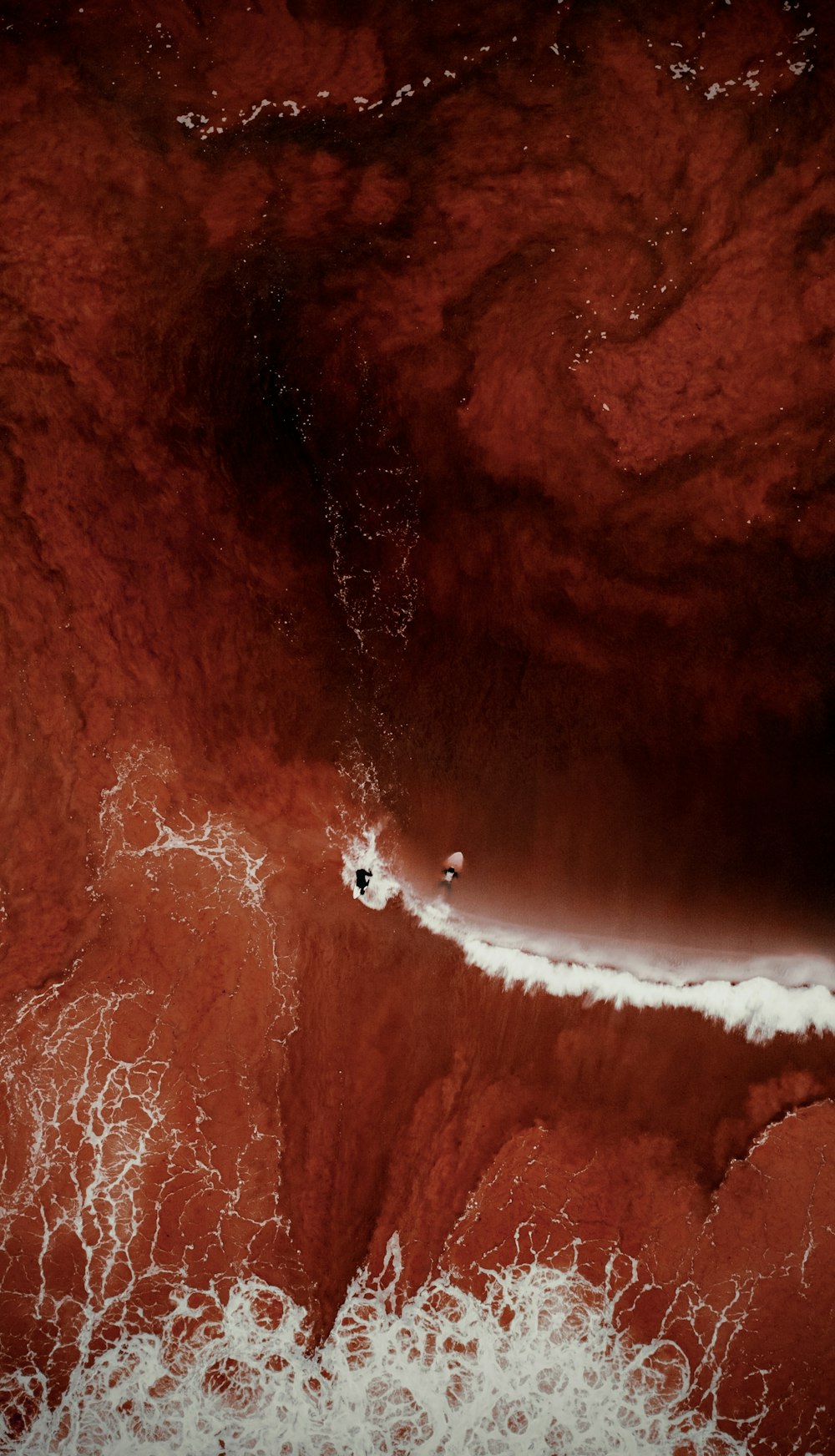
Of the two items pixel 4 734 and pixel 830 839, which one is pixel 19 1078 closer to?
pixel 4 734

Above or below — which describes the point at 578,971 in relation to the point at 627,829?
below

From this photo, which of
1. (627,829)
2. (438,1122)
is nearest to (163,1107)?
(438,1122)

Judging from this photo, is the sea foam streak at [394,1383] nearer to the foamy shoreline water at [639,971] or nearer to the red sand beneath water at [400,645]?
the red sand beneath water at [400,645]

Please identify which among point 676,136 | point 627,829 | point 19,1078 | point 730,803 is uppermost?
point 676,136

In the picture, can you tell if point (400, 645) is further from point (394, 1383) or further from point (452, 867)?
point (394, 1383)

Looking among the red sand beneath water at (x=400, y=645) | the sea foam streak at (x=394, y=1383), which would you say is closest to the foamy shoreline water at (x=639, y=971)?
the red sand beneath water at (x=400, y=645)

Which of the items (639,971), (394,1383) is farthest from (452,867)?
(394,1383)

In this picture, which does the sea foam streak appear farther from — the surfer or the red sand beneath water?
the surfer
